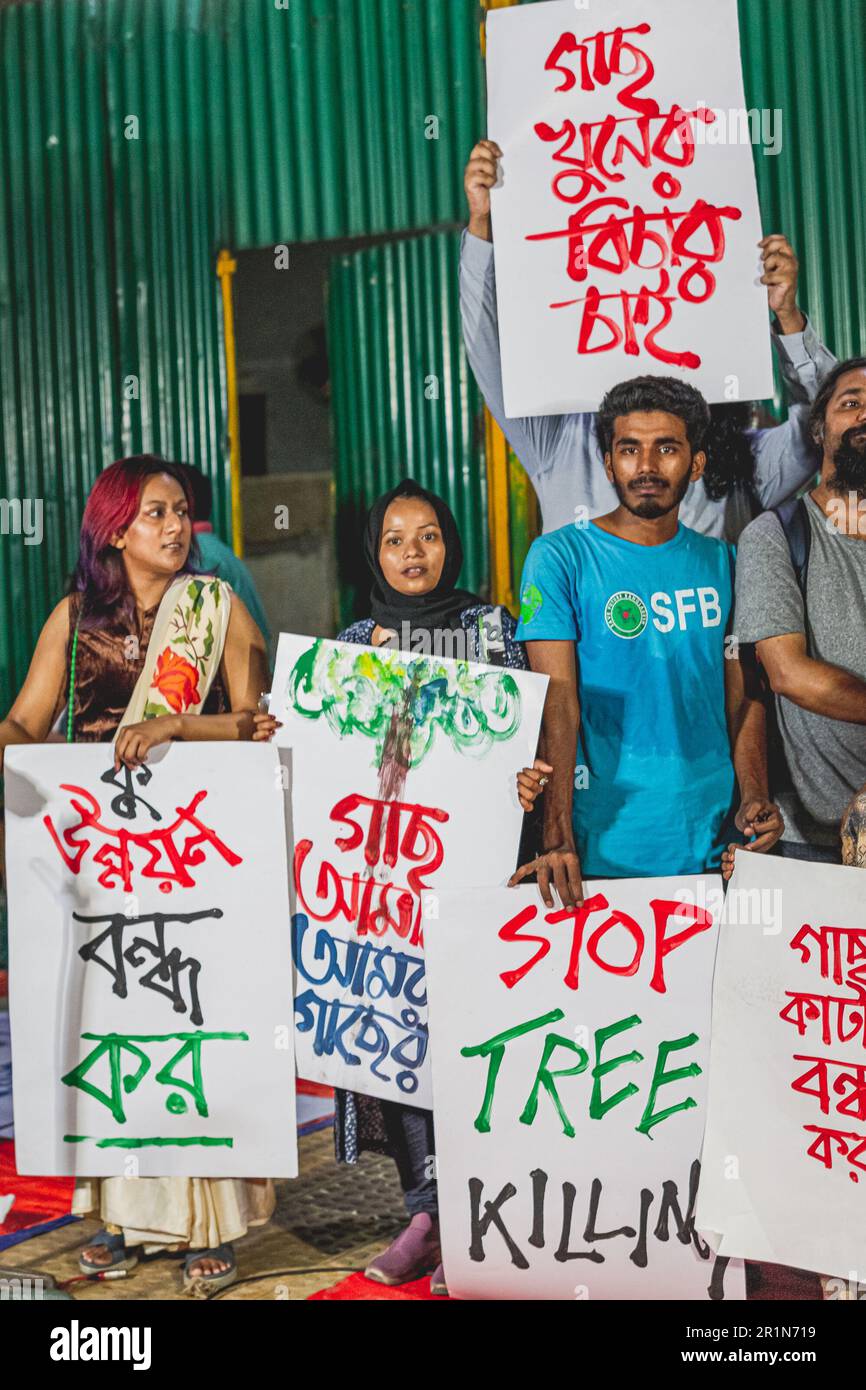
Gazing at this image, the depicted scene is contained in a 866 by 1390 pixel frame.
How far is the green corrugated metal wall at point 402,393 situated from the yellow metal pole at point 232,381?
25cm

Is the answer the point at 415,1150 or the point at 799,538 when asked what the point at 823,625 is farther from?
the point at 415,1150

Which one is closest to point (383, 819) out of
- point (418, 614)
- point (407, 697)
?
point (407, 697)

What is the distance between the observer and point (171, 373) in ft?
11.6

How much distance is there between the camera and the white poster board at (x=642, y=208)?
2963mm

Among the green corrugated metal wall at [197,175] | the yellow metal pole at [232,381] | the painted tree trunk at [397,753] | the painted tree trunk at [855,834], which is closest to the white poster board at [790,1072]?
the painted tree trunk at [855,834]

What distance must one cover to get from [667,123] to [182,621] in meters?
1.52

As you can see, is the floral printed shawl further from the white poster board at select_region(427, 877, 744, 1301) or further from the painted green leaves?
the white poster board at select_region(427, 877, 744, 1301)

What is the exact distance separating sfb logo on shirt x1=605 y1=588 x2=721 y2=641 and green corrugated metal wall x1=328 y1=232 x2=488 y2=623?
558 mm

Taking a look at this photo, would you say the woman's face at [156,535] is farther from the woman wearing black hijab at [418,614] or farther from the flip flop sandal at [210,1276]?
the flip flop sandal at [210,1276]

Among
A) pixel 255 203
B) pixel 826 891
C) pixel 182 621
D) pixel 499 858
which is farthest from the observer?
pixel 255 203

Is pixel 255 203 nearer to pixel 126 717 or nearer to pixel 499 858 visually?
pixel 126 717

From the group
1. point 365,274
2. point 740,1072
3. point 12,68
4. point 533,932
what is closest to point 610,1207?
point 740,1072

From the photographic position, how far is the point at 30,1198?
3.58 meters

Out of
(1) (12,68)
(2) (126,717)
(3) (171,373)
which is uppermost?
(1) (12,68)
